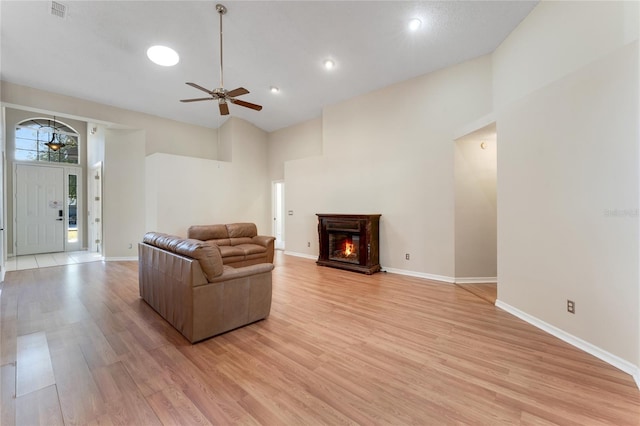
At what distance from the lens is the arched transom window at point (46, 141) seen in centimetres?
668

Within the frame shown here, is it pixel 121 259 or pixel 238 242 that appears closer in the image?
pixel 238 242

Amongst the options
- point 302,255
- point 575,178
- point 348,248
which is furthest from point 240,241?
point 575,178

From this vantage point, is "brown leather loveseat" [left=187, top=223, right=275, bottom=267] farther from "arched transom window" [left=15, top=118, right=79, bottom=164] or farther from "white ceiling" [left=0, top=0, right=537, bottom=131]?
"arched transom window" [left=15, top=118, right=79, bottom=164]

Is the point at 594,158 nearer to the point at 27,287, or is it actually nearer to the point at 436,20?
the point at 436,20

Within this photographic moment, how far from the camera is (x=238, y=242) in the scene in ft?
18.5

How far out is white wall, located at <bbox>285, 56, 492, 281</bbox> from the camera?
4.37m

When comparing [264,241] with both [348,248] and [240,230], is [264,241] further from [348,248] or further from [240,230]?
[348,248]

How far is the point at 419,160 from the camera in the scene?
4.74 meters

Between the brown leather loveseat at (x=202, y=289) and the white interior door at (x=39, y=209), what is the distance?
6656mm

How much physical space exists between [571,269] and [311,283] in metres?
3.27

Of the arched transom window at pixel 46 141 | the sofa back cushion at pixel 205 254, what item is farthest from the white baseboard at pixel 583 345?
the arched transom window at pixel 46 141

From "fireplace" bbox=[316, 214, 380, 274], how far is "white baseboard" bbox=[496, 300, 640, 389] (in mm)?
2369

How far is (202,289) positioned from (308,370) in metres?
1.22

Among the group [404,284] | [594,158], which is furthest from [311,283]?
[594,158]
